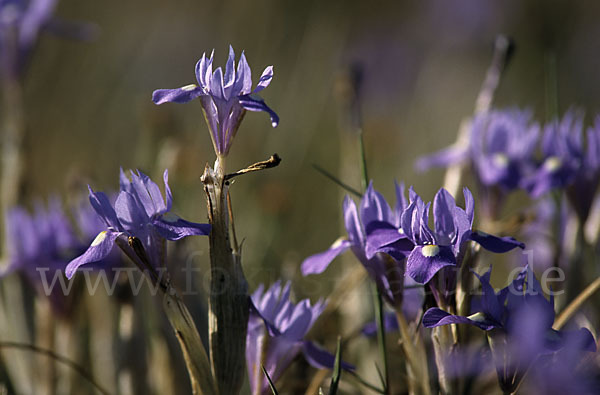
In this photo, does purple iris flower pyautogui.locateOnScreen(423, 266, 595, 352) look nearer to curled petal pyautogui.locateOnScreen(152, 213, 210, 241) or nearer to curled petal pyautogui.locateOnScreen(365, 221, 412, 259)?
curled petal pyautogui.locateOnScreen(365, 221, 412, 259)

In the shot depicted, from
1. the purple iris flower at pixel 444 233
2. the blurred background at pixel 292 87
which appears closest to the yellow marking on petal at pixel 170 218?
the purple iris flower at pixel 444 233

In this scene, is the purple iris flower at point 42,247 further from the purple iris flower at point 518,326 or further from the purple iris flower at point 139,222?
the purple iris flower at point 518,326

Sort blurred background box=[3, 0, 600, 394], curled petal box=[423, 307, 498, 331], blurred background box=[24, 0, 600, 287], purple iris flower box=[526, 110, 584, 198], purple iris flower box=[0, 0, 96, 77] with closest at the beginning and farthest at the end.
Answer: curled petal box=[423, 307, 498, 331]
purple iris flower box=[526, 110, 584, 198]
purple iris flower box=[0, 0, 96, 77]
blurred background box=[3, 0, 600, 394]
blurred background box=[24, 0, 600, 287]

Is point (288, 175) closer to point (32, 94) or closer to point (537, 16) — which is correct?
point (32, 94)

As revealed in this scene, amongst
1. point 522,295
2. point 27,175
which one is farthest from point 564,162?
point 27,175

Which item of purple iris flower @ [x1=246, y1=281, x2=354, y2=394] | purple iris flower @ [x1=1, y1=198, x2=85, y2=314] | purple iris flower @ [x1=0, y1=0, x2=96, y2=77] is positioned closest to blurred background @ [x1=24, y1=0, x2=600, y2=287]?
purple iris flower @ [x1=0, y1=0, x2=96, y2=77]

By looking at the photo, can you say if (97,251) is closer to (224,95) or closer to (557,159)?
(224,95)

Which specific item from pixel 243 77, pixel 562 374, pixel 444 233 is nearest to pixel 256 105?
pixel 243 77
